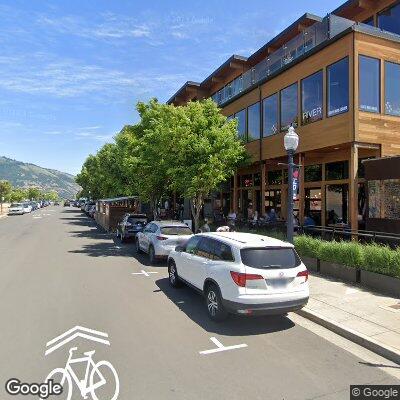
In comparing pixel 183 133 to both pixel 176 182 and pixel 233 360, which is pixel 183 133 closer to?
pixel 176 182

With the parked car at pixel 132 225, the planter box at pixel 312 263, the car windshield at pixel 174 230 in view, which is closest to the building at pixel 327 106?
the planter box at pixel 312 263

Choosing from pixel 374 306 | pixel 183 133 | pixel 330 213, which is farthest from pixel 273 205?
pixel 374 306

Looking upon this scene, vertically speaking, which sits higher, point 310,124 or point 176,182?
point 310,124

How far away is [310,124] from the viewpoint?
15.8 m

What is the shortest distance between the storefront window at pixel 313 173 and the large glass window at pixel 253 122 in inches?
128

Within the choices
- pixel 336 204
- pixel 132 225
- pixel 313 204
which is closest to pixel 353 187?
pixel 336 204

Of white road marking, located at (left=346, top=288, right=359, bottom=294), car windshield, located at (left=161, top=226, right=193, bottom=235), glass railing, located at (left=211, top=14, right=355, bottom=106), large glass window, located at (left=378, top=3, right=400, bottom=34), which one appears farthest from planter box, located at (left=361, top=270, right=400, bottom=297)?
large glass window, located at (left=378, top=3, right=400, bottom=34)

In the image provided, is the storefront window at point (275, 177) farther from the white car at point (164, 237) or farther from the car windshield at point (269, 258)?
the car windshield at point (269, 258)

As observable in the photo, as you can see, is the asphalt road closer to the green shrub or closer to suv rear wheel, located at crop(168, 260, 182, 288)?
suv rear wheel, located at crop(168, 260, 182, 288)

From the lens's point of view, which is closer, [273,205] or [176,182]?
[176,182]

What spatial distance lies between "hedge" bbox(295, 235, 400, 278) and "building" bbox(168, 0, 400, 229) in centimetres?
269

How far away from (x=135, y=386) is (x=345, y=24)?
15168 millimetres

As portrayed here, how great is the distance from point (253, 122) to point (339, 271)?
1168 centimetres

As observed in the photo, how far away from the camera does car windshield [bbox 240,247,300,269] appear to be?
701 cm
